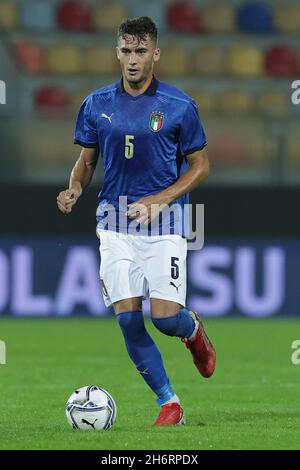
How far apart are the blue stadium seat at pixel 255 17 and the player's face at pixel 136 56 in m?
11.7

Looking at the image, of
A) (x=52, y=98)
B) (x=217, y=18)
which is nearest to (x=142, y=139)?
(x=52, y=98)

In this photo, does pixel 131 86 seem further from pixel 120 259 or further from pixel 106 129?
pixel 120 259

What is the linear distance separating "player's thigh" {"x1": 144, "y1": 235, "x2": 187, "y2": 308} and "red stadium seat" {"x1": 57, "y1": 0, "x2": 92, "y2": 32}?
36.9 feet

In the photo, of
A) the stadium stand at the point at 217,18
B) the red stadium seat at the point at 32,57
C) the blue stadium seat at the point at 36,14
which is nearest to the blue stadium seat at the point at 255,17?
the stadium stand at the point at 217,18

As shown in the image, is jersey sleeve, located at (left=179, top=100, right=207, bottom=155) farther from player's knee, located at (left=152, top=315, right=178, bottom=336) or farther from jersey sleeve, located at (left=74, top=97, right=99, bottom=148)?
player's knee, located at (left=152, top=315, right=178, bottom=336)

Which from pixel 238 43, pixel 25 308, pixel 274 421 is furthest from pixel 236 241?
pixel 274 421

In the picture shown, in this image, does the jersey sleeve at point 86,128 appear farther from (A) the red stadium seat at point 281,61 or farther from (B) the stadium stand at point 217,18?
(B) the stadium stand at point 217,18

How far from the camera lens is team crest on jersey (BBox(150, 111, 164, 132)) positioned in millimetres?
7043

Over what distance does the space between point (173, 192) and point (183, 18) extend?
11.7 metres

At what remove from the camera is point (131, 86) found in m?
7.12

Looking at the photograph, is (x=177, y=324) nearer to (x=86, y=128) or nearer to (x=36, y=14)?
(x=86, y=128)

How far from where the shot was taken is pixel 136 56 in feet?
22.8

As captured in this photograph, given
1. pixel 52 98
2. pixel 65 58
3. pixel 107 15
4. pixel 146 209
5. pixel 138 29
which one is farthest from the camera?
pixel 107 15
